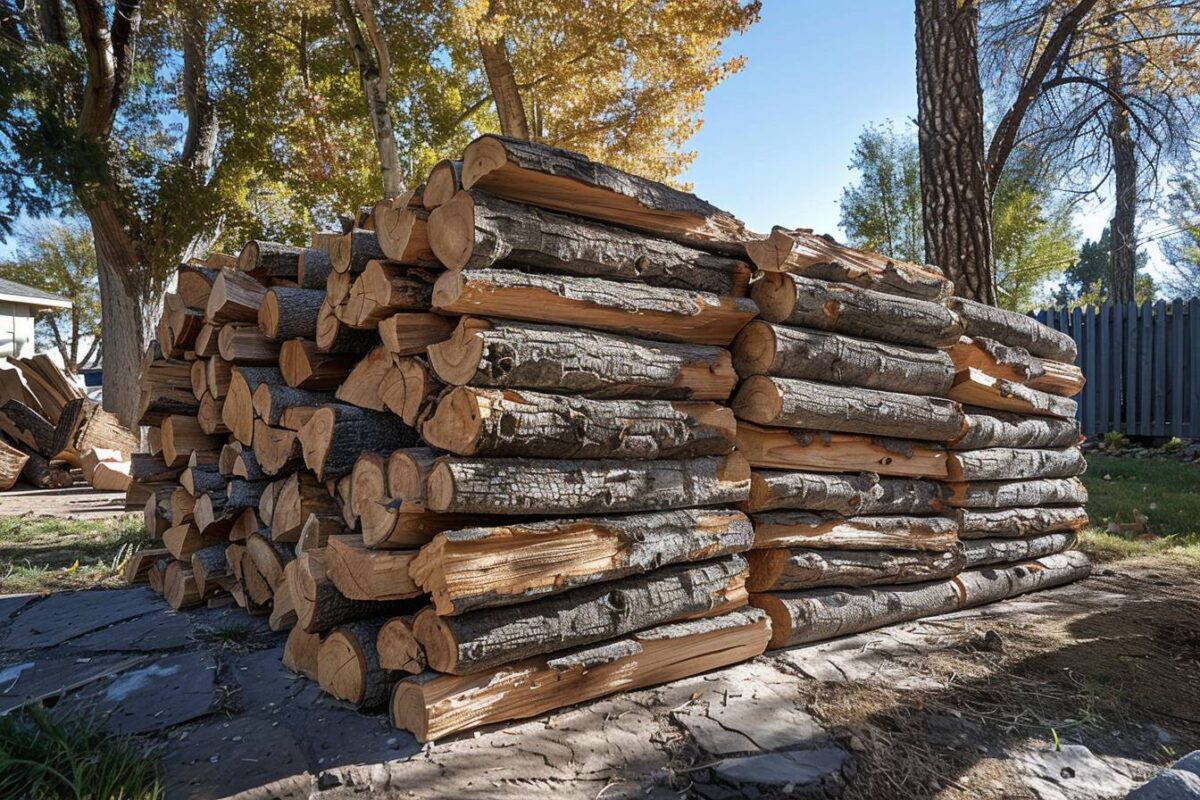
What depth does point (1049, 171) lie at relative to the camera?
12305 millimetres

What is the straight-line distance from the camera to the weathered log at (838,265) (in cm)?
348

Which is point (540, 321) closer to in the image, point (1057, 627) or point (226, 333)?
point (226, 333)

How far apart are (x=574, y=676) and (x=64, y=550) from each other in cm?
469

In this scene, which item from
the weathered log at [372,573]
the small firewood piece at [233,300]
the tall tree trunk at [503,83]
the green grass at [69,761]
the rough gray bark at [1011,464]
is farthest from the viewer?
the tall tree trunk at [503,83]

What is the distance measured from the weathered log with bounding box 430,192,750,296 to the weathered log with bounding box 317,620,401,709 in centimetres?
136

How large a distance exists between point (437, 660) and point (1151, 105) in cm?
1244

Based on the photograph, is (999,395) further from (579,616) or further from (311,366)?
(311,366)

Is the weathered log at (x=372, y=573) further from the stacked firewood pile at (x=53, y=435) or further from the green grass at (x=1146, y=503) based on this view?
the stacked firewood pile at (x=53, y=435)

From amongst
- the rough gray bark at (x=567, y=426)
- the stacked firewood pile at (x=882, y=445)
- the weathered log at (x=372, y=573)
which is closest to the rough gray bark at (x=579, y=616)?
the weathered log at (x=372, y=573)

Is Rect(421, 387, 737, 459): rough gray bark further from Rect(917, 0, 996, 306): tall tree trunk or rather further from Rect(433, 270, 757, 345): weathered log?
Rect(917, 0, 996, 306): tall tree trunk

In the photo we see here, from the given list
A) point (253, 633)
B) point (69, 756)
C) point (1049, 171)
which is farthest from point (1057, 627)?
point (1049, 171)

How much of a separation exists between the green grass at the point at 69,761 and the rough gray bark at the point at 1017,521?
159 inches

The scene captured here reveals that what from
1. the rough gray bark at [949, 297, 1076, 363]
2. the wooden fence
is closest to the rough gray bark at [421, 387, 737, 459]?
the rough gray bark at [949, 297, 1076, 363]

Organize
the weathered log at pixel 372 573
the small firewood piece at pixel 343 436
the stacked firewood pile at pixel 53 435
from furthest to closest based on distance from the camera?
the stacked firewood pile at pixel 53 435 → the small firewood piece at pixel 343 436 → the weathered log at pixel 372 573
